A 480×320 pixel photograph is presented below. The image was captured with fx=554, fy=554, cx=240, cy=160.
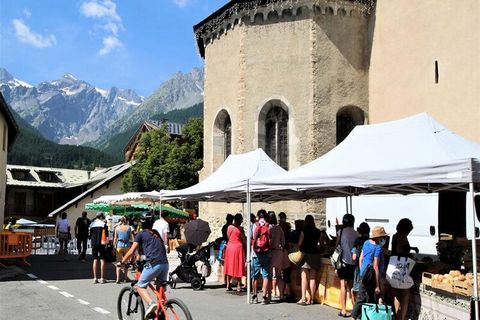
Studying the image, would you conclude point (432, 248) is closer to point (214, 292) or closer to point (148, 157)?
point (214, 292)

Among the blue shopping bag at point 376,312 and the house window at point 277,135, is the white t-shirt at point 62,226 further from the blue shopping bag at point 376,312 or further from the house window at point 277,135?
the blue shopping bag at point 376,312

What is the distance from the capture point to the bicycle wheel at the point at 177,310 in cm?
685

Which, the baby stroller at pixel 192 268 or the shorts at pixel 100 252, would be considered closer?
the baby stroller at pixel 192 268

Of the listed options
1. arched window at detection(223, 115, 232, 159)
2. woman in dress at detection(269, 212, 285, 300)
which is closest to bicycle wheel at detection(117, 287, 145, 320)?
woman in dress at detection(269, 212, 285, 300)

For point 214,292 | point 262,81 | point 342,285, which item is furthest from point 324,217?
point 342,285

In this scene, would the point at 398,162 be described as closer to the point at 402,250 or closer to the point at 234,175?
the point at 402,250

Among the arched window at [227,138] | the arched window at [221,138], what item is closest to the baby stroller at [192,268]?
the arched window at [227,138]

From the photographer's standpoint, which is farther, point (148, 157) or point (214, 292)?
point (148, 157)

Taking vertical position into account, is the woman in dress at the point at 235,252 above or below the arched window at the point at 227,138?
below

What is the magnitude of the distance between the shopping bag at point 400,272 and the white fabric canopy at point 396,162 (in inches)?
46.1

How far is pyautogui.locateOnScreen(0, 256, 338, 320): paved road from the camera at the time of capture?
31.2 feet

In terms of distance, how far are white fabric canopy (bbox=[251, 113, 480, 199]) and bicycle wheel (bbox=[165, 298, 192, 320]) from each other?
12.0ft

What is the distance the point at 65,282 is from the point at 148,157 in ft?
100

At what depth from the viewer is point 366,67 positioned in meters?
22.2
